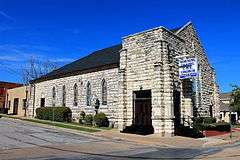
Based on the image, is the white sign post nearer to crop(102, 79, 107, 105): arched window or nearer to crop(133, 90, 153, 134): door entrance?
crop(133, 90, 153, 134): door entrance

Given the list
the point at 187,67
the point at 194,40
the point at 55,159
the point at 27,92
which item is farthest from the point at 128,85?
the point at 27,92

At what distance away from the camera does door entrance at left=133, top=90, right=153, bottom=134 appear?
2667 centimetres

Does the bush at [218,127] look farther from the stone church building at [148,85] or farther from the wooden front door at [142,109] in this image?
the wooden front door at [142,109]

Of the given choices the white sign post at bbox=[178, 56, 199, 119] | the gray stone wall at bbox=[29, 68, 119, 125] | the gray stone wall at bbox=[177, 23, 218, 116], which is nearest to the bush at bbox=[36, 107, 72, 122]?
the gray stone wall at bbox=[29, 68, 119, 125]

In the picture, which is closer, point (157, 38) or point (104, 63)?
point (157, 38)

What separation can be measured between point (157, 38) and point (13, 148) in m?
14.5

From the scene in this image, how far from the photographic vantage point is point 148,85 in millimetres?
26188

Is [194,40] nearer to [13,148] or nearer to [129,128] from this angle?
[129,128]

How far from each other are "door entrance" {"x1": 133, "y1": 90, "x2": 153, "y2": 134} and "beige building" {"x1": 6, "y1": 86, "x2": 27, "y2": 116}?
933 inches

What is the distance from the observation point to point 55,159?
12961 mm

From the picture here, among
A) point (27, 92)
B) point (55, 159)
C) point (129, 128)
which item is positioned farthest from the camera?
point (27, 92)

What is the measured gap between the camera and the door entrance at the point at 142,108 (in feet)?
87.5

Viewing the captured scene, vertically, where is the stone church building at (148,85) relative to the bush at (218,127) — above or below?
above

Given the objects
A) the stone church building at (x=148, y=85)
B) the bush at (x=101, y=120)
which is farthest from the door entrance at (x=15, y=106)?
the bush at (x=101, y=120)
